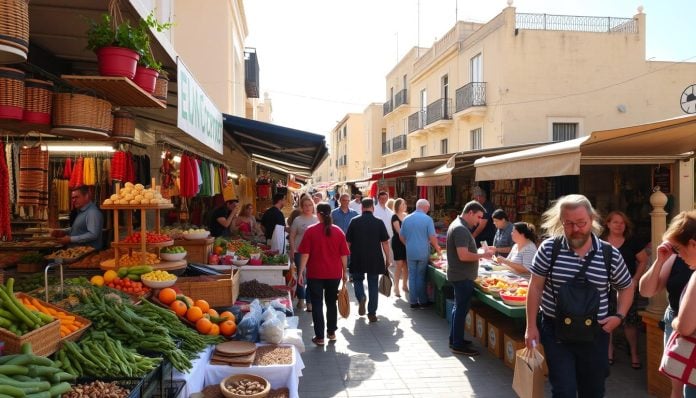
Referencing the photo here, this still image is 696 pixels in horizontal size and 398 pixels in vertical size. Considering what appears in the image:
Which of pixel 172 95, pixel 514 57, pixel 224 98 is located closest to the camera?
pixel 172 95

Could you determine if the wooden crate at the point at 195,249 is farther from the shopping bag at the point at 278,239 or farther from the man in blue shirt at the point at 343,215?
the man in blue shirt at the point at 343,215

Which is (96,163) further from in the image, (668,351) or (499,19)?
(499,19)

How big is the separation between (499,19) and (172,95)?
601 inches

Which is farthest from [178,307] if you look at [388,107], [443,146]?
[388,107]

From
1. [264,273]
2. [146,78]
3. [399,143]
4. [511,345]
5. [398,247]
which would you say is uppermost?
[399,143]

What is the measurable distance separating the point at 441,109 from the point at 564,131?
598cm

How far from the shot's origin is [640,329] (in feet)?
22.2

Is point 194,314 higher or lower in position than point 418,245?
lower

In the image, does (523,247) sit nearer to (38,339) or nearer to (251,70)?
(38,339)

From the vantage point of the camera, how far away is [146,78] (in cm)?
385

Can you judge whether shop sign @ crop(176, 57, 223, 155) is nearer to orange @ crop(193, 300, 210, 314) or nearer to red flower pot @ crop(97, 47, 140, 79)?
red flower pot @ crop(97, 47, 140, 79)

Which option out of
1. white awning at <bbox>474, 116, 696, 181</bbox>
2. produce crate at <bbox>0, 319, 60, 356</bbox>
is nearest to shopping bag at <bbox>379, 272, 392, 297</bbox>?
white awning at <bbox>474, 116, 696, 181</bbox>

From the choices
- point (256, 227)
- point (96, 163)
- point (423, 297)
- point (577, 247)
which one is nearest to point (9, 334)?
point (577, 247)

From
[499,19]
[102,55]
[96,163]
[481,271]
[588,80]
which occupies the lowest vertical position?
[481,271]
